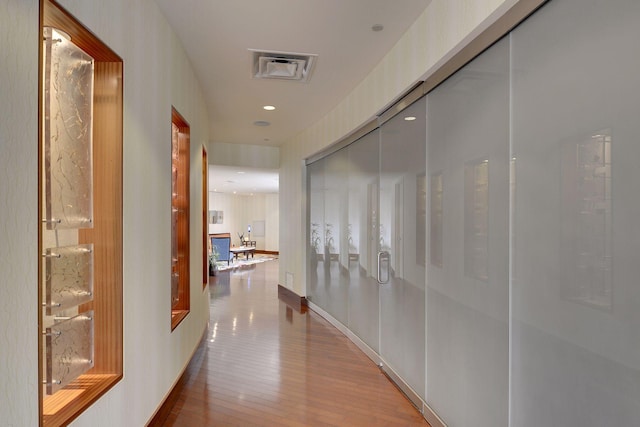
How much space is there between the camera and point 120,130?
226 cm

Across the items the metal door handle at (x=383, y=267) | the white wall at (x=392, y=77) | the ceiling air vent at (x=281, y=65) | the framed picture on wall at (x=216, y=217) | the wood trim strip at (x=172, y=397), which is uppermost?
the ceiling air vent at (x=281, y=65)

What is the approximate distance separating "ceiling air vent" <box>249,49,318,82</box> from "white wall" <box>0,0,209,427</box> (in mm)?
717

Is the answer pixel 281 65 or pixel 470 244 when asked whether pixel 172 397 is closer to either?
pixel 470 244

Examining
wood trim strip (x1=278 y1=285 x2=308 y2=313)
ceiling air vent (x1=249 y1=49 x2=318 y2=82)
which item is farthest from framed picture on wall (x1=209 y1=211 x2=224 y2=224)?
ceiling air vent (x1=249 y1=49 x2=318 y2=82)

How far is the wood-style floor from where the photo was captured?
309 cm

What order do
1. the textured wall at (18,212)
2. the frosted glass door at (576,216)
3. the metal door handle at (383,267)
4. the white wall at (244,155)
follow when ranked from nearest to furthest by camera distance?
1. the textured wall at (18,212)
2. the frosted glass door at (576,216)
3. the metal door handle at (383,267)
4. the white wall at (244,155)

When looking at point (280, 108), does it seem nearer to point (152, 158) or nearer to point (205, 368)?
point (152, 158)

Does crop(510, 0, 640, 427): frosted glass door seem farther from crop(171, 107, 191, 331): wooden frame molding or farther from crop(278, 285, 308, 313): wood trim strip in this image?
crop(278, 285, 308, 313): wood trim strip

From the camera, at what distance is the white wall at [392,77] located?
2389 millimetres

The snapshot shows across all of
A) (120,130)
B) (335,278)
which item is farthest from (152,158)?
(335,278)

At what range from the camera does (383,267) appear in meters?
4.09

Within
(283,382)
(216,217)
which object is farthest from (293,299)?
(216,217)

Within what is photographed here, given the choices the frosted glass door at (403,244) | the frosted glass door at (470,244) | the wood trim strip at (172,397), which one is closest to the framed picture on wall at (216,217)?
the wood trim strip at (172,397)

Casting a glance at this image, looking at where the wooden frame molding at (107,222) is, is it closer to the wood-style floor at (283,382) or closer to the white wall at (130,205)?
the white wall at (130,205)
